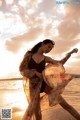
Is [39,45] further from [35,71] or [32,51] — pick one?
[35,71]

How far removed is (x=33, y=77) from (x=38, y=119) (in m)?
0.64

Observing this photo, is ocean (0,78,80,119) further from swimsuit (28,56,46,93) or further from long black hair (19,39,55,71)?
long black hair (19,39,55,71)

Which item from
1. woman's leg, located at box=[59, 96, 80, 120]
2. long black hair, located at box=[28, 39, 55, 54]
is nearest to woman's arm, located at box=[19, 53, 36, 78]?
long black hair, located at box=[28, 39, 55, 54]

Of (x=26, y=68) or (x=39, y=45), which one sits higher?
(x=39, y=45)

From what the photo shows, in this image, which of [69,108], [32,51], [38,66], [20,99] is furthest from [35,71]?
[20,99]

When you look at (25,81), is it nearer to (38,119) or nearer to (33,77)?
(33,77)

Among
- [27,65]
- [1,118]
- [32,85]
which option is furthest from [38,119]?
[1,118]

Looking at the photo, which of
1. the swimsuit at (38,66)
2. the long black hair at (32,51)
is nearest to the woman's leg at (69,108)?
the swimsuit at (38,66)

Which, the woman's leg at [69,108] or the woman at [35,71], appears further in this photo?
the woman's leg at [69,108]

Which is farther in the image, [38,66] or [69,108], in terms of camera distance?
[69,108]

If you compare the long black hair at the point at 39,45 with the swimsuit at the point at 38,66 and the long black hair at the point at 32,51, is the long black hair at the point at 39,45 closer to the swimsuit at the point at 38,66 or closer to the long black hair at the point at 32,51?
the long black hair at the point at 32,51

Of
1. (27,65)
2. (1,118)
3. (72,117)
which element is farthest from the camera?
(1,118)

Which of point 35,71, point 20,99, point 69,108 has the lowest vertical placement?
point 20,99

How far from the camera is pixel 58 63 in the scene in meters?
5.14
